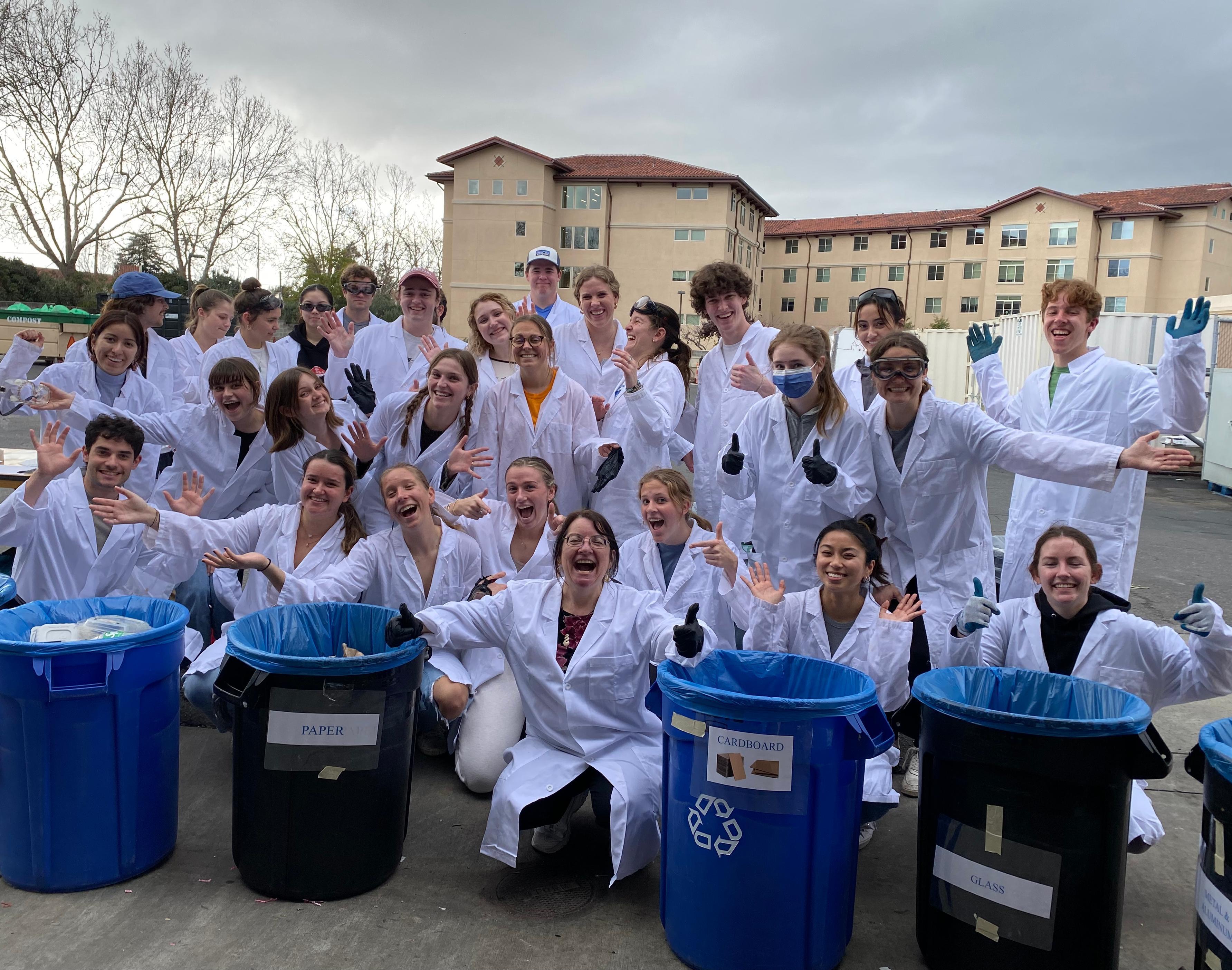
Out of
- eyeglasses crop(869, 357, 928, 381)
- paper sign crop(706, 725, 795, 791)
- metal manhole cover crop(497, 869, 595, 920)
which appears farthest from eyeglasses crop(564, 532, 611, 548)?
eyeglasses crop(869, 357, 928, 381)

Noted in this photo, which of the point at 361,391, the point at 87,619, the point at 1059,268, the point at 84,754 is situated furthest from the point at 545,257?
the point at 1059,268

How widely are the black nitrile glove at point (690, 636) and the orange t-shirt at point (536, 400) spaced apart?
91.9 inches

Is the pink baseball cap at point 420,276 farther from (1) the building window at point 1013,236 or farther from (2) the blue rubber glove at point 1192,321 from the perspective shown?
(1) the building window at point 1013,236

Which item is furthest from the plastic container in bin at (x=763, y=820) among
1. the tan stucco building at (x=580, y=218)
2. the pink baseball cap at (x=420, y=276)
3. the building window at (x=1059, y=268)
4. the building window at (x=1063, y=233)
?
the building window at (x=1063, y=233)

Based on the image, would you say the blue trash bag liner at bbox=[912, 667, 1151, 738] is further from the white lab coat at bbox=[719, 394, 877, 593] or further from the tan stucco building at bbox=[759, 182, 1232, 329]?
Result: the tan stucco building at bbox=[759, 182, 1232, 329]

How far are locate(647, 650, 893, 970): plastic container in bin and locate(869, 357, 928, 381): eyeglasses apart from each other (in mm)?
1568

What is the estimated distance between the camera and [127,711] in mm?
2768

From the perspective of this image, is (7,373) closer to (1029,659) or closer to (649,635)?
(649,635)

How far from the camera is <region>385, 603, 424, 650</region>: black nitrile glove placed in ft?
9.31

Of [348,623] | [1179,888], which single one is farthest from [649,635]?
[1179,888]

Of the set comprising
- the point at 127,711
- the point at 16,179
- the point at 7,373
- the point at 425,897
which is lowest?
the point at 425,897

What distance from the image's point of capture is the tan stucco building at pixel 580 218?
A: 47.6 meters

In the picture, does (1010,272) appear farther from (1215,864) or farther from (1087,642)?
(1215,864)

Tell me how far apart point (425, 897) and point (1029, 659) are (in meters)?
2.20
